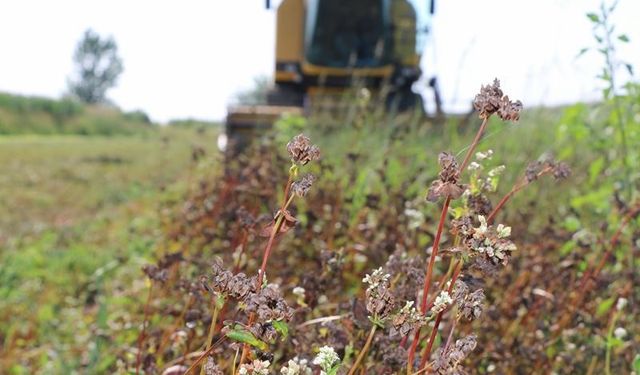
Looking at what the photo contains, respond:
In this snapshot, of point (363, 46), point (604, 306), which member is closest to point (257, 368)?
point (604, 306)

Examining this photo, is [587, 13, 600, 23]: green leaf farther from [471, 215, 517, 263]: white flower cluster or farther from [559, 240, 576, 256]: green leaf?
[471, 215, 517, 263]: white flower cluster

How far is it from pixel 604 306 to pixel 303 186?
5.36 feet

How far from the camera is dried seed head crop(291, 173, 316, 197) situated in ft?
3.75

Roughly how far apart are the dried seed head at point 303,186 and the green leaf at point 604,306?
1.60 meters

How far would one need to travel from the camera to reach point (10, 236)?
276 inches

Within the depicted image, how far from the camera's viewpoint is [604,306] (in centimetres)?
250

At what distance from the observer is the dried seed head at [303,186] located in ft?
3.75

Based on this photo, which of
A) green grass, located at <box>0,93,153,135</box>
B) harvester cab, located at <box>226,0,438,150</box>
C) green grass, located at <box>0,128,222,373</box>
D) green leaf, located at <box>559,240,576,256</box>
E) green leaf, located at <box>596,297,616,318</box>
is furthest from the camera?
green grass, located at <box>0,93,153,135</box>

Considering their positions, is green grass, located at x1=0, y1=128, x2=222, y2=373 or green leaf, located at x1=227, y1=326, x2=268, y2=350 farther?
green grass, located at x1=0, y1=128, x2=222, y2=373

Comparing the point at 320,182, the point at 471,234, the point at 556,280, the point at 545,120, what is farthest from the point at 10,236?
the point at 471,234

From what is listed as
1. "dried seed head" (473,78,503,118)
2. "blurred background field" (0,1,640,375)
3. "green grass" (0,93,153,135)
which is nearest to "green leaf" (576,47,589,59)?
"blurred background field" (0,1,640,375)

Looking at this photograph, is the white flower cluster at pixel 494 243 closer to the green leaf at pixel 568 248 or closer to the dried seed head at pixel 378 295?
the dried seed head at pixel 378 295

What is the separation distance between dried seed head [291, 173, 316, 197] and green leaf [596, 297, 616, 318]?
1598mm

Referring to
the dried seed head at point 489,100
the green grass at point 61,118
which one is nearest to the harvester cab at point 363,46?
the dried seed head at point 489,100
